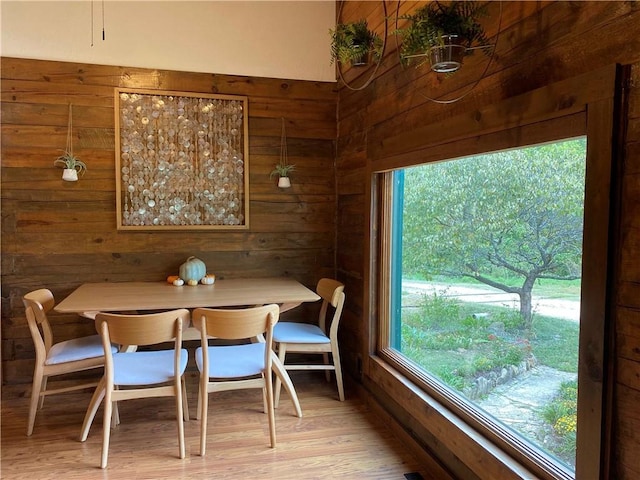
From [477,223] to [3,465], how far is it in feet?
8.47

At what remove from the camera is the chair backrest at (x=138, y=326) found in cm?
224

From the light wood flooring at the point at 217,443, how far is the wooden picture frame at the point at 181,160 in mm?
1273

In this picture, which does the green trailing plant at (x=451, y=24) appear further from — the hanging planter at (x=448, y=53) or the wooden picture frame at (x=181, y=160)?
the wooden picture frame at (x=181, y=160)

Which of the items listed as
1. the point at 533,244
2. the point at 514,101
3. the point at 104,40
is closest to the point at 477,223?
the point at 533,244

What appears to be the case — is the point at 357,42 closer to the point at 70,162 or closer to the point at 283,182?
the point at 283,182

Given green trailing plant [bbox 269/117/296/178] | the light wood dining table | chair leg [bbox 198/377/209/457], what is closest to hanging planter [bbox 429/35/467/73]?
the light wood dining table

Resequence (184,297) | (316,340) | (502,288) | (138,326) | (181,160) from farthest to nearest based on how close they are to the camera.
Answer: (181,160)
(316,340)
(184,297)
(138,326)
(502,288)

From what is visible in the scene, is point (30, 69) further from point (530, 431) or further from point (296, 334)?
point (530, 431)

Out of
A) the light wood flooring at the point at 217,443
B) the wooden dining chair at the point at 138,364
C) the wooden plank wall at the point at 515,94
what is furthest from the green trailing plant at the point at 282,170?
the light wood flooring at the point at 217,443

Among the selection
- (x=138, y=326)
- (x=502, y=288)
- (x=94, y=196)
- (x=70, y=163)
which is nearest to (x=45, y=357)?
(x=138, y=326)

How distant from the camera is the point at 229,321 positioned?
233 cm

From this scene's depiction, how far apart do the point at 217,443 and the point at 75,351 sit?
989 mm

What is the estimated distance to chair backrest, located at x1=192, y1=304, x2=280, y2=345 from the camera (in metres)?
2.33

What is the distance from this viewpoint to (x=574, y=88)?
140 centimetres
